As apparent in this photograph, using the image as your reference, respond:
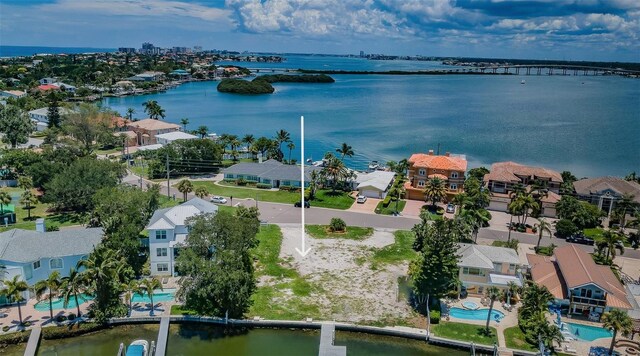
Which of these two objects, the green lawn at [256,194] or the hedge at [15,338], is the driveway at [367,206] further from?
the hedge at [15,338]

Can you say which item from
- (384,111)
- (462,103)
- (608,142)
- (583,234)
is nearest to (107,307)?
(583,234)

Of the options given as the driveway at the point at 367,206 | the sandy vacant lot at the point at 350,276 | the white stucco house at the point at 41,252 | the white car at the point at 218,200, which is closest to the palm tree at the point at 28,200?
the white stucco house at the point at 41,252

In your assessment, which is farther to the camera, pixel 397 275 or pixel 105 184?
pixel 105 184

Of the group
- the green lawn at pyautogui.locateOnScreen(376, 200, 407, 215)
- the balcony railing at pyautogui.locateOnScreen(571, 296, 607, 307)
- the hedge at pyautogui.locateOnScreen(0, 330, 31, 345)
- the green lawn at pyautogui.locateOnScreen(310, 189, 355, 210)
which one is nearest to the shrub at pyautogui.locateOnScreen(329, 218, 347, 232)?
the green lawn at pyautogui.locateOnScreen(310, 189, 355, 210)

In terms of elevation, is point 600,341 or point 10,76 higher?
point 10,76

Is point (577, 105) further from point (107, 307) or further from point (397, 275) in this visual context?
point (107, 307)

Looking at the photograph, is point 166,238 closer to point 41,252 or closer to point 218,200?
point 41,252

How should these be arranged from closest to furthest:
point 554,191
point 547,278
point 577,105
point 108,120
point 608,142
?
1. point 547,278
2. point 554,191
3. point 108,120
4. point 608,142
5. point 577,105
